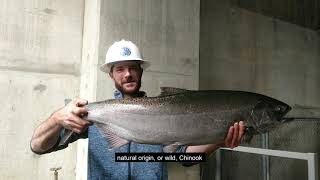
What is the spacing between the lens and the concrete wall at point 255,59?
3.51 meters

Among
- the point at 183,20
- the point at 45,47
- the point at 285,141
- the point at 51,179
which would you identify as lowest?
the point at 51,179

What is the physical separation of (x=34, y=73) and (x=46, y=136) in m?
1.30

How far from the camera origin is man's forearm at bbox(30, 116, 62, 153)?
4.61ft

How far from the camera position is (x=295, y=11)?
455 centimetres

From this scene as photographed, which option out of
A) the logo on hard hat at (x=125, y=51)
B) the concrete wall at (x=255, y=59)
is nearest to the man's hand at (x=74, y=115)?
the logo on hard hat at (x=125, y=51)

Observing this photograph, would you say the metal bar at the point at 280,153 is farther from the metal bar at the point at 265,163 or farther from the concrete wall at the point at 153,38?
the concrete wall at the point at 153,38

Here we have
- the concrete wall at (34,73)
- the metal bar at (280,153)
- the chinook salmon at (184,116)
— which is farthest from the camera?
the concrete wall at (34,73)

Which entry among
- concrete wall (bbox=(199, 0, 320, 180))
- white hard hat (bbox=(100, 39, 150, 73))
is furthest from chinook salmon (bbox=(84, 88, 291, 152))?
concrete wall (bbox=(199, 0, 320, 180))

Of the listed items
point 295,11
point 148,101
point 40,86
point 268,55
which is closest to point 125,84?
point 148,101

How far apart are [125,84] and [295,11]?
3672mm

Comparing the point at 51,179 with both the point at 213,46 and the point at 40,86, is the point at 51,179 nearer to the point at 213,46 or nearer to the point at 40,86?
the point at 40,86

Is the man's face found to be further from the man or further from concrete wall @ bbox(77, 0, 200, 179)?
concrete wall @ bbox(77, 0, 200, 179)

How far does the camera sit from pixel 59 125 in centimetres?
137

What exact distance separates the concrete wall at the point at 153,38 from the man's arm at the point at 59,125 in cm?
104
